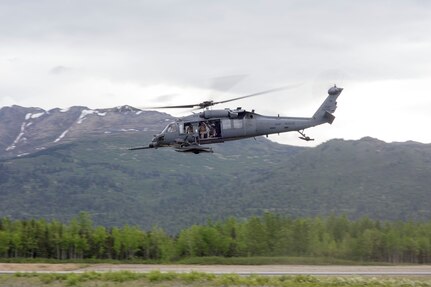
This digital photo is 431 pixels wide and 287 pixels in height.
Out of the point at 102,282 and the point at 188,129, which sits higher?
the point at 188,129

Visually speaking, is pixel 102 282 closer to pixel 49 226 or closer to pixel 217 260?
pixel 217 260

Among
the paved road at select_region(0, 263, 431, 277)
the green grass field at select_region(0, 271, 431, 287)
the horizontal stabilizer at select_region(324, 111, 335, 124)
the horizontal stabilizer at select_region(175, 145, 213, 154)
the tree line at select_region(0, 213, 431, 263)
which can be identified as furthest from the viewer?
the tree line at select_region(0, 213, 431, 263)

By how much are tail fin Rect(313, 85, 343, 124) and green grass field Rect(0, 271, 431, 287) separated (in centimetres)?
1291

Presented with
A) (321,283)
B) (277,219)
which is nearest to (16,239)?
(277,219)

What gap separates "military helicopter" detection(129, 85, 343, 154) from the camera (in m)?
52.1

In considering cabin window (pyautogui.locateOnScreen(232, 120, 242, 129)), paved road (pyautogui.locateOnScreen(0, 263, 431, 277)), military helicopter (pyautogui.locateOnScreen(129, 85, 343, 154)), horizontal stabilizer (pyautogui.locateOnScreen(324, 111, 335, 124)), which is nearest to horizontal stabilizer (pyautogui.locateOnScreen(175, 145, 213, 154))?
military helicopter (pyautogui.locateOnScreen(129, 85, 343, 154))

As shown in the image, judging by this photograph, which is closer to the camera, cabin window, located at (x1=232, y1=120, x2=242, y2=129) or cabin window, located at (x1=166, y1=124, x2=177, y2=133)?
cabin window, located at (x1=232, y1=120, x2=242, y2=129)

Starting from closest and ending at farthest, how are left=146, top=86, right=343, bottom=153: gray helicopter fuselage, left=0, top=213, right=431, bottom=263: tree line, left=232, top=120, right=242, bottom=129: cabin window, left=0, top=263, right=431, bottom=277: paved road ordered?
left=146, top=86, right=343, bottom=153: gray helicopter fuselage
left=232, top=120, right=242, bottom=129: cabin window
left=0, top=263, right=431, bottom=277: paved road
left=0, top=213, right=431, bottom=263: tree line

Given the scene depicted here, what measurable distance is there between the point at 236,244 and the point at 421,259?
32227 millimetres

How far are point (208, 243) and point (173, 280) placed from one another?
60376mm

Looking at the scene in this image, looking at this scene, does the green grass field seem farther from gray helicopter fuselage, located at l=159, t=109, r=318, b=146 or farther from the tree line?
the tree line

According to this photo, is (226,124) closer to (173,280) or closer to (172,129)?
(172,129)

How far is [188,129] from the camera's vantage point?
5234cm

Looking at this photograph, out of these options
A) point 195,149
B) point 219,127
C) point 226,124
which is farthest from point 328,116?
point 195,149
